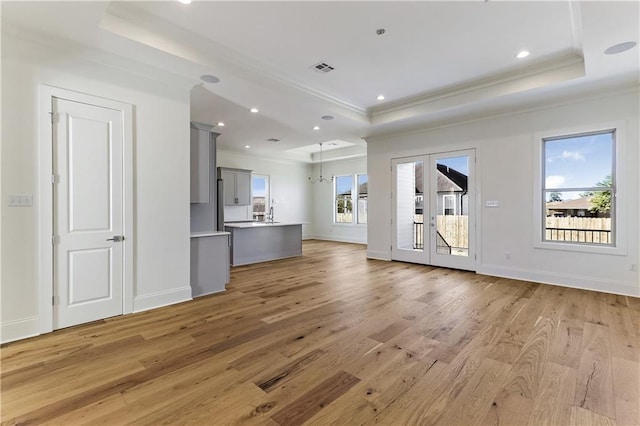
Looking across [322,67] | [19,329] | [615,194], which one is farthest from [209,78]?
[615,194]

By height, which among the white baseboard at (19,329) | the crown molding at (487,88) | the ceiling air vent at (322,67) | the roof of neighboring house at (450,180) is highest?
the ceiling air vent at (322,67)

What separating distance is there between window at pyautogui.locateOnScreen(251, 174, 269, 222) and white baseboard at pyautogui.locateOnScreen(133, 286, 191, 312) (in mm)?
6061

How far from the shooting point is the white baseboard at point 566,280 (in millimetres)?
4156

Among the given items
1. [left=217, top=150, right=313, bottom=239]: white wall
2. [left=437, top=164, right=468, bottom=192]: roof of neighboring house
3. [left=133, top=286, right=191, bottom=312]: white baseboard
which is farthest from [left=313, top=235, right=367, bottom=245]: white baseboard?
[left=133, top=286, right=191, bottom=312]: white baseboard

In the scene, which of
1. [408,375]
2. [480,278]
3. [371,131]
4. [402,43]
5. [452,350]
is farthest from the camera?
[371,131]

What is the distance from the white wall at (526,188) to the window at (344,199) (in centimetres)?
427

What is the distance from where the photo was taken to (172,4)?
2.80 meters

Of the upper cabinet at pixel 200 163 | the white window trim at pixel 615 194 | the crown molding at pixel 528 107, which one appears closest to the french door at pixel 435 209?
the crown molding at pixel 528 107

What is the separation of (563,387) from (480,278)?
327 cm

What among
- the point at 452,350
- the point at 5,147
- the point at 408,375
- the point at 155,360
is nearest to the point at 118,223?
the point at 5,147

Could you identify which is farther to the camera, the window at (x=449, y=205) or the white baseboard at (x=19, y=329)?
the window at (x=449, y=205)

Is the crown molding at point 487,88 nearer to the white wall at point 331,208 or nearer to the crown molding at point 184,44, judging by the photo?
the crown molding at point 184,44

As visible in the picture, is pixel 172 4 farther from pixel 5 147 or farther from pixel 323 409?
pixel 323 409

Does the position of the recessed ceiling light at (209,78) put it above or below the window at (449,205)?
above
